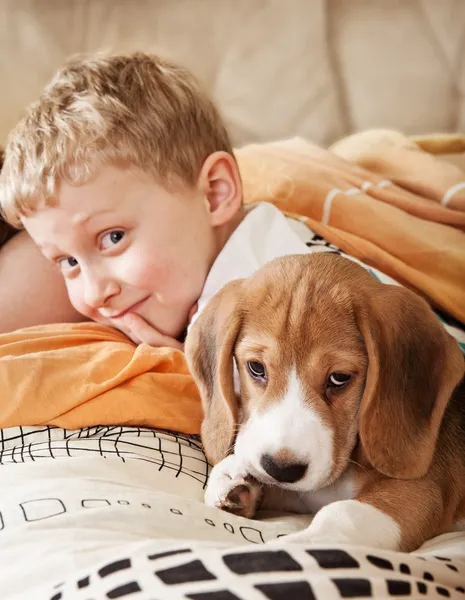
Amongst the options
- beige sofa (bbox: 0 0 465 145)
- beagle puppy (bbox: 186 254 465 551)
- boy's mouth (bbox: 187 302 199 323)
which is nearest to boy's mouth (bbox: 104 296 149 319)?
boy's mouth (bbox: 187 302 199 323)

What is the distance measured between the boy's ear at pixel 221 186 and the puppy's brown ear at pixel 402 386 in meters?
0.63

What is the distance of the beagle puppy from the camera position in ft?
3.38

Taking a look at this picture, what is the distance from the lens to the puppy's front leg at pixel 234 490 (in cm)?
113

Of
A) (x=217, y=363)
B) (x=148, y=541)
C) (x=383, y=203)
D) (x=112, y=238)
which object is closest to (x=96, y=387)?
(x=217, y=363)

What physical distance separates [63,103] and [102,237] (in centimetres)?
34

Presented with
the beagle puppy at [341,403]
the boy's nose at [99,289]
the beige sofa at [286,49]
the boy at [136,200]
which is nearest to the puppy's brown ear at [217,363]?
the beagle puppy at [341,403]

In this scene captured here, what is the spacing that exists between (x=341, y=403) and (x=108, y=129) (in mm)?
831

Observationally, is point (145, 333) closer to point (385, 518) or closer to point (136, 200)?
point (136, 200)

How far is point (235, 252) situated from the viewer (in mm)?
1563

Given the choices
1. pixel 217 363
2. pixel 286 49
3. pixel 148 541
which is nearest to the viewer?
pixel 148 541

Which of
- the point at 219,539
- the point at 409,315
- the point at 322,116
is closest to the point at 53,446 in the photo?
the point at 219,539

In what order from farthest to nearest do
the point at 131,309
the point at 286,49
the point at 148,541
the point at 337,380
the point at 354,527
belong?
the point at 286,49, the point at 131,309, the point at 337,380, the point at 354,527, the point at 148,541

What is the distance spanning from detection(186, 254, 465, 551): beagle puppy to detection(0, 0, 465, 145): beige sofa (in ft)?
4.66

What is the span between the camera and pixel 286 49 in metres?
2.43
